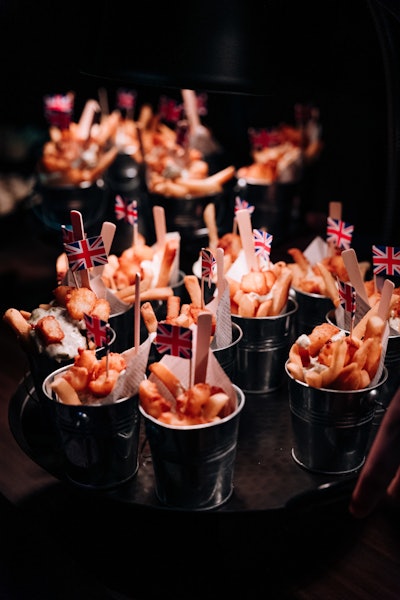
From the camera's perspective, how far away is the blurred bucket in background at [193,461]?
4.90ft

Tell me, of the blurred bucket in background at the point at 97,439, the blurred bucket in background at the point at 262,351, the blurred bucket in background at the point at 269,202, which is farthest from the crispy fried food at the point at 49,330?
the blurred bucket in background at the point at 269,202

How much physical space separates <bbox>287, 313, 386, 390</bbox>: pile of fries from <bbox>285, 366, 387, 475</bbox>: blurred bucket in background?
24 mm

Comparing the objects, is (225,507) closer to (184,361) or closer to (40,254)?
(184,361)

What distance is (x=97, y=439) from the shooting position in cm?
163

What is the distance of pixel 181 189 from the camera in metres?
3.12

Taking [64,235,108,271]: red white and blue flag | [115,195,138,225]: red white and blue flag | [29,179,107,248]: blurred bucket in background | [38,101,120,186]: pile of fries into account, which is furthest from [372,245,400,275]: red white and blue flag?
[38,101,120,186]: pile of fries

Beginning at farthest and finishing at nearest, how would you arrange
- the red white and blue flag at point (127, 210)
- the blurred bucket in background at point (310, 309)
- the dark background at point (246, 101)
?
the dark background at point (246, 101), the red white and blue flag at point (127, 210), the blurred bucket in background at point (310, 309)

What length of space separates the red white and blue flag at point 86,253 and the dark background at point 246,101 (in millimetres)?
961

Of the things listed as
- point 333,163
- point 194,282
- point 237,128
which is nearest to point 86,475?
point 194,282

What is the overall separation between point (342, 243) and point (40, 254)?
1629 millimetres

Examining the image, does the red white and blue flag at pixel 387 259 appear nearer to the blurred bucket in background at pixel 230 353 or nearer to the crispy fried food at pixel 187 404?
the blurred bucket in background at pixel 230 353

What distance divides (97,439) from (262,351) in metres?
0.65

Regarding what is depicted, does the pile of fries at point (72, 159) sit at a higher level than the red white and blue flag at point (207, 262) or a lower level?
lower

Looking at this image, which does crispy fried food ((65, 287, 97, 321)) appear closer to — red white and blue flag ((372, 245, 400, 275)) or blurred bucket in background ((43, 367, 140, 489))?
blurred bucket in background ((43, 367, 140, 489))
